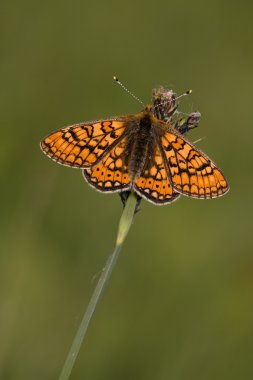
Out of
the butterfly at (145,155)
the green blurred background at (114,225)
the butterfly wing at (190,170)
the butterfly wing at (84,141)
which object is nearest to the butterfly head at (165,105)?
the butterfly at (145,155)

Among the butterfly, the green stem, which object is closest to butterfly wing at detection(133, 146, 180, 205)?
the butterfly

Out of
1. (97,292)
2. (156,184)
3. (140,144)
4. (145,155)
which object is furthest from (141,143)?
(97,292)

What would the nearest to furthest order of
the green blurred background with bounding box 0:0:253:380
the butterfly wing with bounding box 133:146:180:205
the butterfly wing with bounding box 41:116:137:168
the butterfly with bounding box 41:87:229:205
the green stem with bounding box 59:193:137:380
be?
the green stem with bounding box 59:193:137:380
the butterfly wing with bounding box 133:146:180:205
the butterfly with bounding box 41:87:229:205
the butterfly wing with bounding box 41:116:137:168
the green blurred background with bounding box 0:0:253:380

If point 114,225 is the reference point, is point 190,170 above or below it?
above

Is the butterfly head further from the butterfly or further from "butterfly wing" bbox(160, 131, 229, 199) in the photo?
"butterfly wing" bbox(160, 131, 229, 199)

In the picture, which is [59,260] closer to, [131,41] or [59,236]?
[59,236]

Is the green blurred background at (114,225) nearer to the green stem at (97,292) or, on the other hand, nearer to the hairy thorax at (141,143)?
the hairy thorax at (141,143)

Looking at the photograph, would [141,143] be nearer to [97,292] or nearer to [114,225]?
[114,225]
